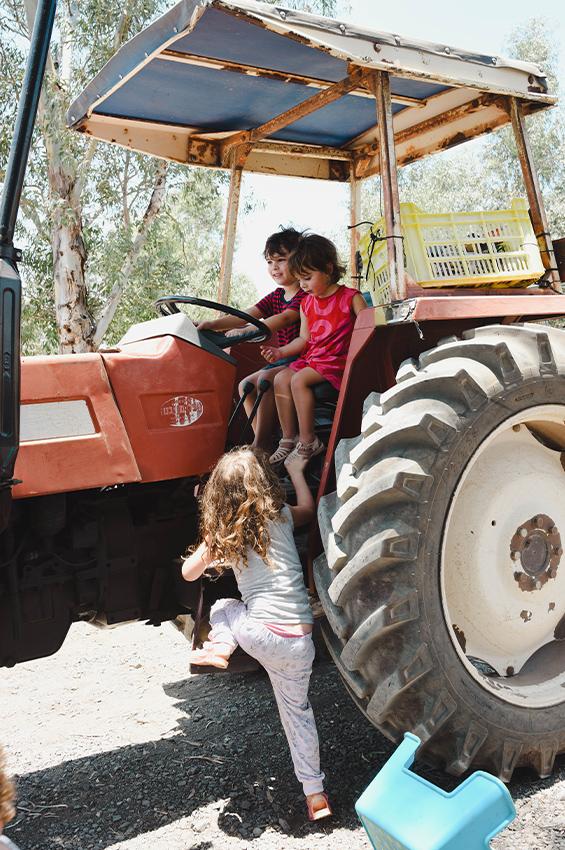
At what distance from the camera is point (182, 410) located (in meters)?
3.24

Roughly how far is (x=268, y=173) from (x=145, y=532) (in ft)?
7.72

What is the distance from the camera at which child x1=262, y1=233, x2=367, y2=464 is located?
135 inches

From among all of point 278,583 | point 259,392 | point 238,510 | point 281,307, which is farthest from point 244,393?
point 278,583

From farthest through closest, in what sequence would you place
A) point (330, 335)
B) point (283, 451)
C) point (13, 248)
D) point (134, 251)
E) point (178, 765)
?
point (134, 251) < point (330, 335) < point (283, 451) < point (178, 765) < point (13, 248)

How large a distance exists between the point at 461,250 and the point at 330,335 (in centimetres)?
64

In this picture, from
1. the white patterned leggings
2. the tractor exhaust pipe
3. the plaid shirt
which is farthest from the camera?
the plaid shirt

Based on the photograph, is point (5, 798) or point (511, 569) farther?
point (511, 569)

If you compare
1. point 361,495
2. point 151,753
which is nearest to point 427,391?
point 361,495

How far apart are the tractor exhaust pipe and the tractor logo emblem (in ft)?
2.54

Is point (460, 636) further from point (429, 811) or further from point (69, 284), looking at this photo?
point (69, 284)

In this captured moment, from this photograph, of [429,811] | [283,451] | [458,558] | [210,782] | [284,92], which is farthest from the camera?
[284,92]

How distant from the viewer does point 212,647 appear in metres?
2.88

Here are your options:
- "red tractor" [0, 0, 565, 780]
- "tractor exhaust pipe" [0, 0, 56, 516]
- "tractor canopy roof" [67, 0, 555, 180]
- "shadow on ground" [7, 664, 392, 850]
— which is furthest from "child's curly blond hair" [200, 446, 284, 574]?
"tractor canopy roof" [67, 0, 555, 180]

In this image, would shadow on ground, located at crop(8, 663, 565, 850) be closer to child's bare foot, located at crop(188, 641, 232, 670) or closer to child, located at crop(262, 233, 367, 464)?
child's bare foot, located at crop(188, 641, 232, 670)
